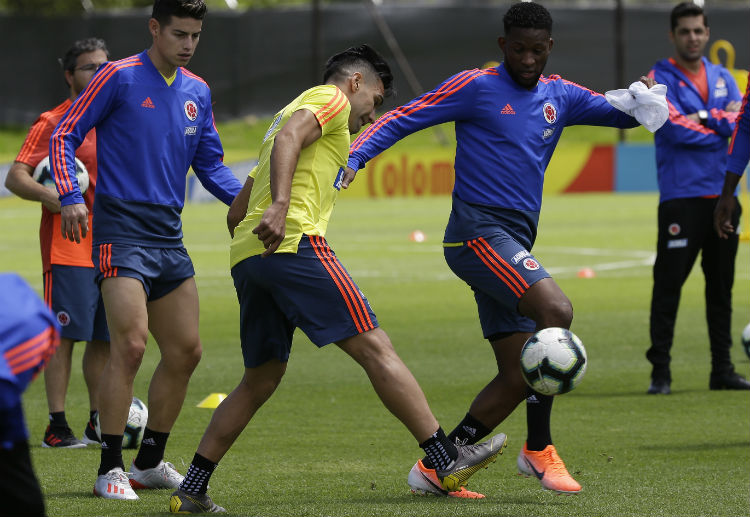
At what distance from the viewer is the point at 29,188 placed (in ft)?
25.8

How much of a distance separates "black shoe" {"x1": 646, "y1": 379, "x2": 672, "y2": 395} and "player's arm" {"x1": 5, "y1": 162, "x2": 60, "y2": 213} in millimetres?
4322

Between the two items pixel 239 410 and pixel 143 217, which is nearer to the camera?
pixel 239 410

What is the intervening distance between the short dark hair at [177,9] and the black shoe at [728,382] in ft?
16.3

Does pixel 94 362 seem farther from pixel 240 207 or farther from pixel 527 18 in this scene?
pixel 527 18

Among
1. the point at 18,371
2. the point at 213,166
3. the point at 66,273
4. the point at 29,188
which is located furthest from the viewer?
the point at 66,273

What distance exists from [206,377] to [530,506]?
478 cm

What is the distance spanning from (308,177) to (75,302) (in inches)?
108

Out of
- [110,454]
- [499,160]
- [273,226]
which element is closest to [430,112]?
[499,160]

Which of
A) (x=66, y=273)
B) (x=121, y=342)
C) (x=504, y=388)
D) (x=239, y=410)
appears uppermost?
(x=66, y=273)

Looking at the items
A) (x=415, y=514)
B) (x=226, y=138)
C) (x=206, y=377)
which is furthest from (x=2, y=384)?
(x=226, y=138)

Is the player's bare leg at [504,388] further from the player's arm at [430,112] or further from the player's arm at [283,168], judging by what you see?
the player's arm at [283,168]

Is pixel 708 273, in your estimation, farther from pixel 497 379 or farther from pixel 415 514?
pixel 415 514

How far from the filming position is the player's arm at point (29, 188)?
309 inches

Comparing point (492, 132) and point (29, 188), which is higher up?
point (492, 132)
